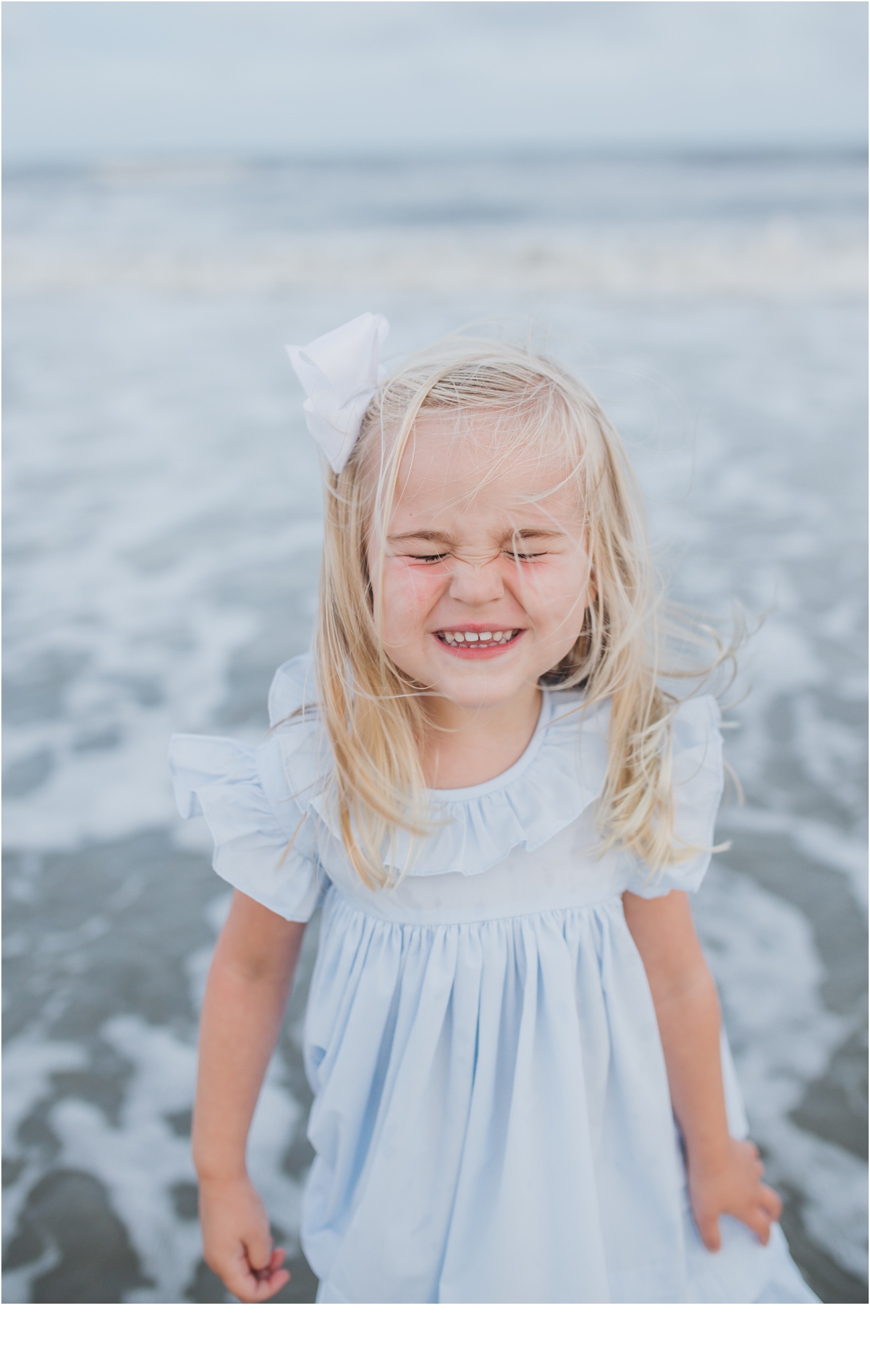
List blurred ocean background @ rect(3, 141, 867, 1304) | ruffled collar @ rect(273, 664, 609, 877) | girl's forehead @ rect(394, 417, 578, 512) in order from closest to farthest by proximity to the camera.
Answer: girl's forehead @ rect(394, 417, 578, 512) → ruffled collar @ rect(273, 664, 609, 877) → blurred ocean background @ rect(3, 141, 867, 1304)

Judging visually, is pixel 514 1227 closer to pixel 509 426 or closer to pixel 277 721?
pixel 277 721

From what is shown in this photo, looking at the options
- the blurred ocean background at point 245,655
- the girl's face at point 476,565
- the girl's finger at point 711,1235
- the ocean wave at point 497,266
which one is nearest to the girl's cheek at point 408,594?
the girl's face at point 476,565

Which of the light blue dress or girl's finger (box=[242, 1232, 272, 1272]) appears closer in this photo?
the light blue dress

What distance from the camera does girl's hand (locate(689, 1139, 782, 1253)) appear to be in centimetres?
155

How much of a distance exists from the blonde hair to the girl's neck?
0.07 feet

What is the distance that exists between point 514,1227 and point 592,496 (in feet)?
3.16

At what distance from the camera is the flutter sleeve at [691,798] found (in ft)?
4.63

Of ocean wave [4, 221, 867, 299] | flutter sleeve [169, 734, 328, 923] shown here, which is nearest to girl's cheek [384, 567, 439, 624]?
flutter sleeve [169, 734, 328, 923]

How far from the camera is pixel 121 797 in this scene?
3131 mm

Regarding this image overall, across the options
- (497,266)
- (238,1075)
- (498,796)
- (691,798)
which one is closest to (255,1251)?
(238,1075)

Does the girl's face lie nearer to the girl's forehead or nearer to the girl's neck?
the girl's forehead

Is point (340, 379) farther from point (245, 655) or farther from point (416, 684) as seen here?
point (245, 655)

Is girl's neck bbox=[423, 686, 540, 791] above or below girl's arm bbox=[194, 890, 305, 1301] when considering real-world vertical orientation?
above

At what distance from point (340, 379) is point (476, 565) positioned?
0.29 meters
